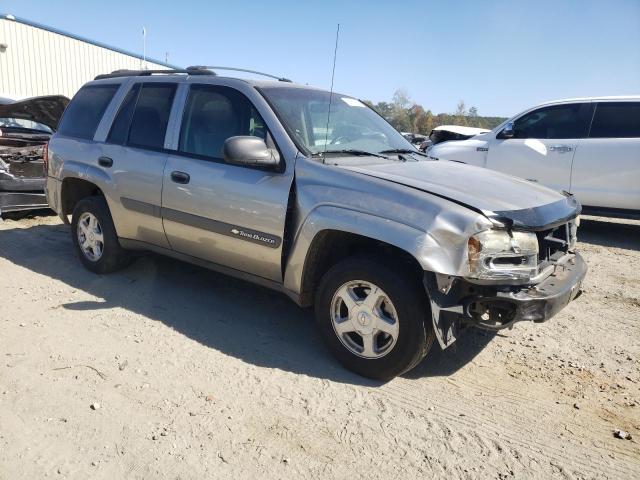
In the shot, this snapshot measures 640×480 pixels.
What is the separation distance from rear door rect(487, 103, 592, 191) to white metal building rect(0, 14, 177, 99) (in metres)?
13.1

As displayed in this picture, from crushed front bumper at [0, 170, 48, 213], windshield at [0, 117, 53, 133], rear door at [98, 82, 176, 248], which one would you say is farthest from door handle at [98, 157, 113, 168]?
windshield at [0, 117, 53, 133]

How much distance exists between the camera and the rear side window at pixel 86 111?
4914 millimetres

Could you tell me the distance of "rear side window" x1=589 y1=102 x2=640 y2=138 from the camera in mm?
6844

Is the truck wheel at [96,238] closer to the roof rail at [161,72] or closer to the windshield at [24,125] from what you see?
the roof rail at [161,72]

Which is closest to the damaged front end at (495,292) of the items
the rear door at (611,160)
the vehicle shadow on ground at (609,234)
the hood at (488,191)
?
the hood at (488,191)

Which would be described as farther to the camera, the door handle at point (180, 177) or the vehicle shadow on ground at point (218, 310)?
the door handle at point (180, 177)

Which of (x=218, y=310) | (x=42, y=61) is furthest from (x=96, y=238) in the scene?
(x=42, y=61)

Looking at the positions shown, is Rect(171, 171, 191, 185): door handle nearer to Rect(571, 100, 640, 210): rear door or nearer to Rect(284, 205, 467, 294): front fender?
Rect(284, 205, 467, 294): front fender

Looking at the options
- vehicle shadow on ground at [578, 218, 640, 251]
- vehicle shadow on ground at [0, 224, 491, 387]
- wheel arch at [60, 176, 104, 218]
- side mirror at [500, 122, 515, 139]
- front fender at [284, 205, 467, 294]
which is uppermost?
side mirror at [500, 122, 515, 139]

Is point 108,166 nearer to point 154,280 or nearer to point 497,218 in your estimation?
point 154,280

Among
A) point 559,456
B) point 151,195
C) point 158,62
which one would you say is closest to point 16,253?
point 151,195

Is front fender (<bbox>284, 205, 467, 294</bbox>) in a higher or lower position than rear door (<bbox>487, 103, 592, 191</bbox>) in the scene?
lower

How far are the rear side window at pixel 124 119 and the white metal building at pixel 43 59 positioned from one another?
13.4 metres

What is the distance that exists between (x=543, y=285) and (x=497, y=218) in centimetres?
55
